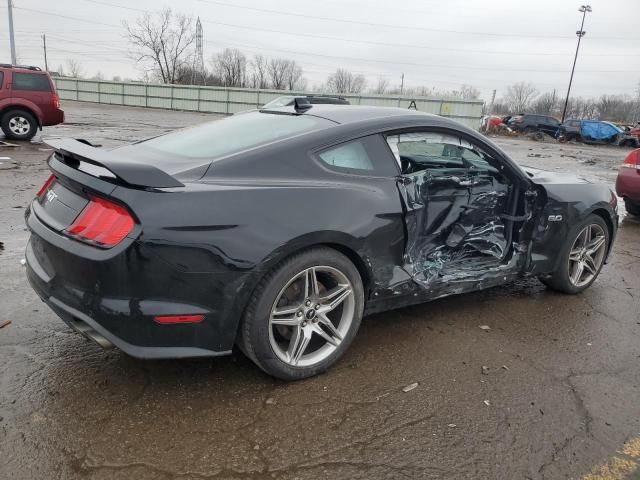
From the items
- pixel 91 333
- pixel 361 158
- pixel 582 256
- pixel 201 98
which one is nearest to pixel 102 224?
pixel 91 333

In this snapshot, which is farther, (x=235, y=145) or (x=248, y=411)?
(x=235, y=145)

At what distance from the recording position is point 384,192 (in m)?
2.96

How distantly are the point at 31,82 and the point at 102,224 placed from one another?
1258 centimetres

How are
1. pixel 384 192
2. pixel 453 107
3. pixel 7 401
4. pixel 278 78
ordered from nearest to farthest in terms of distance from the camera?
pixel 7 401, pixel 384 192, pixel 453 107, pixel 278 78

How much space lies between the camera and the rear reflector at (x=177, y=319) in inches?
90.4

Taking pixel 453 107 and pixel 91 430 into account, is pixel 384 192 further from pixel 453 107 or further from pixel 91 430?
pixel 453 107

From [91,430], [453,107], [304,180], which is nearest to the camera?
[91,430]

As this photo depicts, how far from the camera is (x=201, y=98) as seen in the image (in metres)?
39.4

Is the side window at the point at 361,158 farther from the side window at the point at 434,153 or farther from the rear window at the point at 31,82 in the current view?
the rear window at the point at 31,82

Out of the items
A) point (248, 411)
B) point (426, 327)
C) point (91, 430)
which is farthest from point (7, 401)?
point (426, 327)

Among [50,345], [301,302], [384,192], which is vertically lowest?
[50,345]

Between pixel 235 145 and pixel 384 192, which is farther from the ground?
pixel 235 145

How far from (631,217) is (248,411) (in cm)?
790

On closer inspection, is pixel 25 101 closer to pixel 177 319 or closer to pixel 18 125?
pixel 18 125
